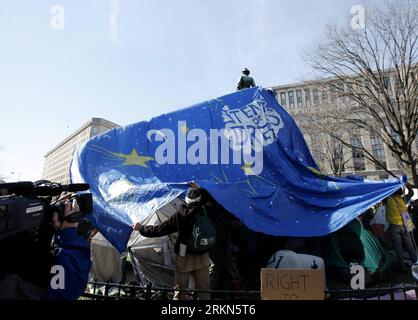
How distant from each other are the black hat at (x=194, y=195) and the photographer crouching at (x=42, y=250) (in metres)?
2.03

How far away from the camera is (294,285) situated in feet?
8.91

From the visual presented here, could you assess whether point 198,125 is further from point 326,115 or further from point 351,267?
point 326,115

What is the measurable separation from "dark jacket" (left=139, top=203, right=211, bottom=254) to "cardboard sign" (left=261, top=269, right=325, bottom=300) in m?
1.43

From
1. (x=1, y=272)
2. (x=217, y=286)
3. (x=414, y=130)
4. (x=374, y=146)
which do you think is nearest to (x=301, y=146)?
(x=217, y=286)

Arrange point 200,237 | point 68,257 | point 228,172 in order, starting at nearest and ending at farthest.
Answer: point 68,257 → point 200,237 → point 228,172

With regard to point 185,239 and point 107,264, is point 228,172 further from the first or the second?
point 107,264

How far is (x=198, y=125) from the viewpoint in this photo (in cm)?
612

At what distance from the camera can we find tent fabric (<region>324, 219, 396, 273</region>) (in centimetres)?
529

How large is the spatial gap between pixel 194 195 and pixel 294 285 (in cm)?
196

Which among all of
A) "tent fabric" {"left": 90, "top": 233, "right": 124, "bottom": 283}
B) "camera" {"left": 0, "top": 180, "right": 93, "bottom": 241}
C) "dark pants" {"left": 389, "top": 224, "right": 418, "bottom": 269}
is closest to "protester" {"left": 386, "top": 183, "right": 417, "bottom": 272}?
"dark pants" {"left": 389, "top": 224, "right": 418, "bottom": 269}

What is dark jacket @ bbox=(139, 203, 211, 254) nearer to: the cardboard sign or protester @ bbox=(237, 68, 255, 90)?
the cardboard sign

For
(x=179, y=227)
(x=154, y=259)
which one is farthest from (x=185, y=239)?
(x=154, y=259)
